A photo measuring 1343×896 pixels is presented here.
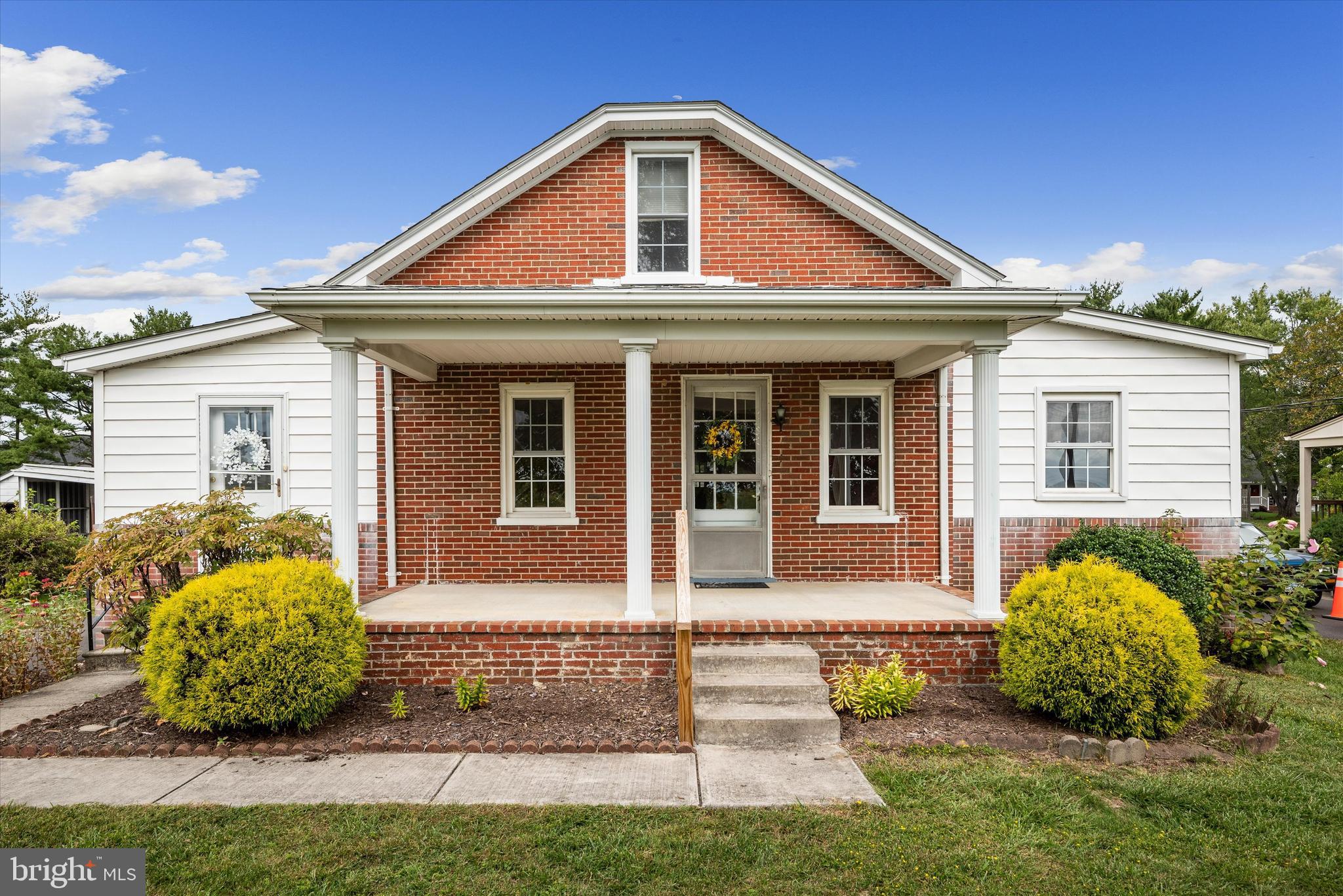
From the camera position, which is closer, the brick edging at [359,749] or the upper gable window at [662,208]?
the brick edging at [359,749]

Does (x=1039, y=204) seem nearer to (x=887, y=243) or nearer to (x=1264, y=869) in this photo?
(x=887, y=243)

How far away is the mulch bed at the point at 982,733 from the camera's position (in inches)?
199

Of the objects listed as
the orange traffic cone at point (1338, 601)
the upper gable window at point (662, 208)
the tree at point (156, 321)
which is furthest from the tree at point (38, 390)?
the orange traffic cone at point (1338, 601)

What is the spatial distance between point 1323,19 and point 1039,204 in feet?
20.6

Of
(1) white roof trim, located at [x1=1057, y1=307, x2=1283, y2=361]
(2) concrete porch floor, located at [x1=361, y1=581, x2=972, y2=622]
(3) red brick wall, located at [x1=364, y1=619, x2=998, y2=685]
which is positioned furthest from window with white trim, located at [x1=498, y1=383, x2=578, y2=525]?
(1) white roof trim, located at [x1=1057, y1=307, x2=1283, y2=361]

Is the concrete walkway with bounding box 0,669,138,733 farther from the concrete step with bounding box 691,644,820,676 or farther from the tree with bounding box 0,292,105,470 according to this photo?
the tree with bounding box 0,292,105,470

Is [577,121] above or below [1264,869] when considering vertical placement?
above

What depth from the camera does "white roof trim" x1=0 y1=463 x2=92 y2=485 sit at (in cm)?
1755

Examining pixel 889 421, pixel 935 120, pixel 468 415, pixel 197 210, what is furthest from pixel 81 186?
pixel 889 421

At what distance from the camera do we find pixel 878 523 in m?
8.65

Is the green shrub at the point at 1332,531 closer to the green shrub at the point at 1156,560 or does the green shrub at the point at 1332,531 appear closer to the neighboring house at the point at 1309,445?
the neighboring house at the point at 1309,445

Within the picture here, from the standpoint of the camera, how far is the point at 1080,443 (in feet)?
29.1


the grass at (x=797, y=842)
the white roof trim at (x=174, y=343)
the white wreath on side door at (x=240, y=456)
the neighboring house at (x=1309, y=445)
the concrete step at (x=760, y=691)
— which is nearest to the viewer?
the grass at (x=797, y=842)

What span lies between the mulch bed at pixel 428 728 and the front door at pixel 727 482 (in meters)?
2.75
